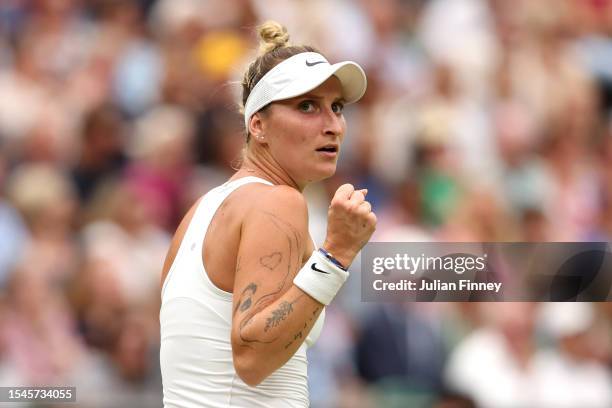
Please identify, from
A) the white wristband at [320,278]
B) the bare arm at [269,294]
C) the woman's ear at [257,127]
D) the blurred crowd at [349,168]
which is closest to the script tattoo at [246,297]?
the bare arm at [269,294]

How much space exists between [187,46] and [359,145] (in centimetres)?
161

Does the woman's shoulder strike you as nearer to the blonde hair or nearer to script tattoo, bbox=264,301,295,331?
script tattoo, bbox=264,301,295,331

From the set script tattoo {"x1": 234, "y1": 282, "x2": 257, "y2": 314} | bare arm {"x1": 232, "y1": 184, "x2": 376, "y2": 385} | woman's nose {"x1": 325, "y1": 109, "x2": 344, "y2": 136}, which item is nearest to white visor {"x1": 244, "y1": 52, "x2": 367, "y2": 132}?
woman's nose {"x1": 325, "y1": 109, "x2": 344, "y2": 136}

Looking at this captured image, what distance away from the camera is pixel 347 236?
356 cm

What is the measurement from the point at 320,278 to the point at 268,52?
89 cm

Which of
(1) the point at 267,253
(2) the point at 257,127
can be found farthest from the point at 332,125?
(1) the point at 267,253

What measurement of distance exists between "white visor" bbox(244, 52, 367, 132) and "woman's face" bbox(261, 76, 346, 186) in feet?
0.14

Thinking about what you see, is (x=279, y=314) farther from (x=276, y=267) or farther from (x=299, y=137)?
(x=299, y=137)

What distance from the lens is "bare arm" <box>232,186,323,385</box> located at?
11.3 feet

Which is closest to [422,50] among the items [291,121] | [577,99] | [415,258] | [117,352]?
[577,99]

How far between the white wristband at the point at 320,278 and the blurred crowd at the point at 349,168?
3149 millimetres

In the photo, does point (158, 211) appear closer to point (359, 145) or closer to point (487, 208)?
point (359, 145)

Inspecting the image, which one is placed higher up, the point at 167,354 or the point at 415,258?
the point at 415,258

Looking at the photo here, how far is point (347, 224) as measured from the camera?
3.54 metres
